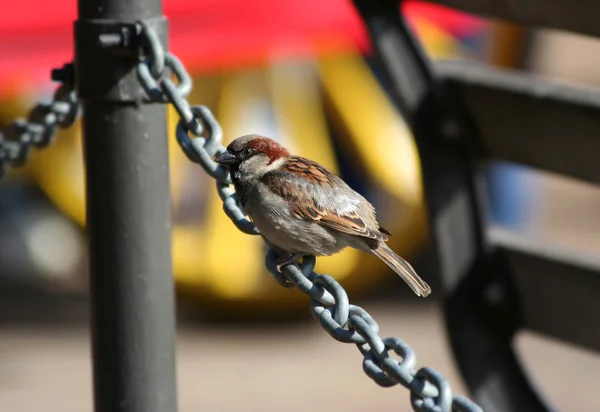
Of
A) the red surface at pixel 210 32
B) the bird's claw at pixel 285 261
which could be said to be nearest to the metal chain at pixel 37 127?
the bird's claw at pixel 285 261

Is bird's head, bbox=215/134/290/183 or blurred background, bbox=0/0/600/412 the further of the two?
blurred background, bbox=0/0/600/412

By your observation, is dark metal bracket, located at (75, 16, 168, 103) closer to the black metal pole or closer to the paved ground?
the black metal pole

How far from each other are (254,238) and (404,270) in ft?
12.8

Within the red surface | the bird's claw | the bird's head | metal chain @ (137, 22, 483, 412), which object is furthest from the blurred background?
metal chain @ (137, 22, 483, 412)

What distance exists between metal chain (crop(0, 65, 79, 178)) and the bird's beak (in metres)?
0.47

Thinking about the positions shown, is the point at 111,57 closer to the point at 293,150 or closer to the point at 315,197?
the point at 315,197

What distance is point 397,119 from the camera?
22.0 ft

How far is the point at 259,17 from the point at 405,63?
10.7 feet

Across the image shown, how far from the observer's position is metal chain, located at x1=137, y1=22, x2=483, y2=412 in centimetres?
158

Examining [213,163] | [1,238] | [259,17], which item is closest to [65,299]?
[1,238]

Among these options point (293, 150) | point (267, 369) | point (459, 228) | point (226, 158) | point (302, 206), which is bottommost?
point (267, 369)

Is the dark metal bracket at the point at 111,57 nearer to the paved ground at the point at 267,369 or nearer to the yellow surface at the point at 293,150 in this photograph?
the paved ground at the point at 267,369

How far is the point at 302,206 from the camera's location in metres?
2.57

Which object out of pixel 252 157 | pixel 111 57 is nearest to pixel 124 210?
pixel 111 57
